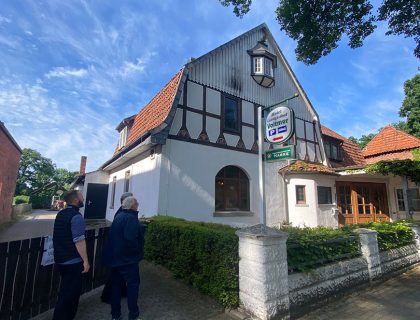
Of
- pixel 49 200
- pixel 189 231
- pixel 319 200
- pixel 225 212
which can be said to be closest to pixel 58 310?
pixel 189 231

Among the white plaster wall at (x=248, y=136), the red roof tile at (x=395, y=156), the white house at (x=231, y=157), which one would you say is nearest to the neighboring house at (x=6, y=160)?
the white house at (x=231, y=157)

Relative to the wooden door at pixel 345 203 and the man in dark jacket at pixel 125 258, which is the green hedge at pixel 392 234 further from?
the wooden door at pixel 345 203

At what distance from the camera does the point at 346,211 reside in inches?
582

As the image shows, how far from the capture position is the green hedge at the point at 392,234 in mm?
7125

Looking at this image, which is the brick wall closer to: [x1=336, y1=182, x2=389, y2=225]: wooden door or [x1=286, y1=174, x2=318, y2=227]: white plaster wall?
[x1=286, y1=174, x2=318, y2=227]: white plaster wall

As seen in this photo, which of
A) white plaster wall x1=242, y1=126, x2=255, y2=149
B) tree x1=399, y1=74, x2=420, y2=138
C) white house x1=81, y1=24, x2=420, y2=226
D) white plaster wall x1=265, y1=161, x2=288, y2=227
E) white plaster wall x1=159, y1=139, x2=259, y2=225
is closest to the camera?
white plaster wall x1=159, y1=139, x2=259, y2=225

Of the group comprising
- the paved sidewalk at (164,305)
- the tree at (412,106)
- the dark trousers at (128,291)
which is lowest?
the paved sidewalk at (164,305)

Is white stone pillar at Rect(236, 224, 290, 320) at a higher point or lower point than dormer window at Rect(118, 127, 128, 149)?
lower

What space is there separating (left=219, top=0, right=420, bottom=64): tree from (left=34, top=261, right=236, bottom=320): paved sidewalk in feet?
27.1

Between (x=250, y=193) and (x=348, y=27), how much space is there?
292 inches

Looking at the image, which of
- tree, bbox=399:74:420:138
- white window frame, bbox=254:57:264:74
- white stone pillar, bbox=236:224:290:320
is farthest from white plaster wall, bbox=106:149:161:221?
tree, bbox=399:74:420:138

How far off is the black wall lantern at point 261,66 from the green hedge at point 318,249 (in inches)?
368

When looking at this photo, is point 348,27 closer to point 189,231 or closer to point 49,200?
point 189,231

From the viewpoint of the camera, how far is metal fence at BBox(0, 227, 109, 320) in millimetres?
3557
